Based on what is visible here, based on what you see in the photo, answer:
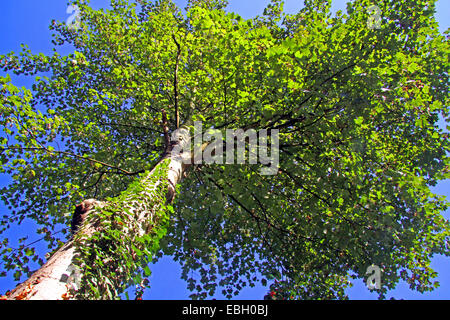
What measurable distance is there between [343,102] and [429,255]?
4.51 metres

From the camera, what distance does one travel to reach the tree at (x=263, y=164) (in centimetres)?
401

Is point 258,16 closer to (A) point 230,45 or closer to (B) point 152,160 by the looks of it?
(A) point 230,45

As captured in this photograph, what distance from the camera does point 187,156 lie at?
5.43 meters

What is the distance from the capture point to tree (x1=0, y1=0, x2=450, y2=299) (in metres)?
4.01

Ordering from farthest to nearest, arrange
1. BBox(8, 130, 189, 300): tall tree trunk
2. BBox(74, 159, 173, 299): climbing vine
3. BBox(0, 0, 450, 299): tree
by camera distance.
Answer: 1. BBox(0, 0, 450, 299): tree
2. BBox(74, 159, 173, 299): climbing vine
3. BBox(8, 130, 189, 300): tall tree trunk

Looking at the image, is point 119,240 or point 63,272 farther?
point 119,240

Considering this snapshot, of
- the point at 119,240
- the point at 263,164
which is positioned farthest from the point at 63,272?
the point at 263,164

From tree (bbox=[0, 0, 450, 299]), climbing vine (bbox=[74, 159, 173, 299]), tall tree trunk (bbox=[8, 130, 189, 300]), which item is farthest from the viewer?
tree (bbox=[0, 0, 450, 299])

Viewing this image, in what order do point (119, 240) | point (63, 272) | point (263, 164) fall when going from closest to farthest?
point (63, 272) < point (119, 240) < point (263, 164)

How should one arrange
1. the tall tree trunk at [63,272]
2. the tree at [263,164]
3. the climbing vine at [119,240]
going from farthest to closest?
1. the tree at [263,164]
2. the climbing vine at [119,240]
3. the tall tree trunk at [63,272]

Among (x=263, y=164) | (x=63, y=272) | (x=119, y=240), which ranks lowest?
(x=63, y=272)

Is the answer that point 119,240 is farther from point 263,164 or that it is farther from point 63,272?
point 263,164

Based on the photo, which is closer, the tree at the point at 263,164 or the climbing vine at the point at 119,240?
the climbing vine at the point at 119,240

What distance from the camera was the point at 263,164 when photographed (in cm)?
579
